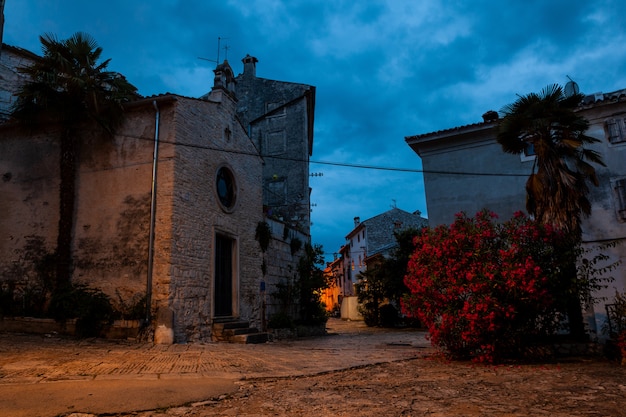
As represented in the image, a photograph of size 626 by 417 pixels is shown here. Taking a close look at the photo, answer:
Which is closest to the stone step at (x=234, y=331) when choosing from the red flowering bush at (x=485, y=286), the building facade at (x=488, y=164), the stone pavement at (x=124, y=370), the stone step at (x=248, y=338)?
the stone step at (x=248, y=338)

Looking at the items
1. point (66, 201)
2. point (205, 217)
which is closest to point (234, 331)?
point (205, 217)

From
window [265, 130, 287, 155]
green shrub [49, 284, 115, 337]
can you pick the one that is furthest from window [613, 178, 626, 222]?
window [265, 130, 287, 155]

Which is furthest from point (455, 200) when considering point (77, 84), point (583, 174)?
point (77, 84)

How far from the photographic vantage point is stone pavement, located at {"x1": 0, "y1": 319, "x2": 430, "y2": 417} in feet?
13.3

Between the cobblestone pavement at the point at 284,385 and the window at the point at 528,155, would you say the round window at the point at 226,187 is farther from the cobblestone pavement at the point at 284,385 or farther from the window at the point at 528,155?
the window at the point at 528,155

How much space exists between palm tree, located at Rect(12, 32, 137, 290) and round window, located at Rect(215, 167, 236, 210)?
3082mm

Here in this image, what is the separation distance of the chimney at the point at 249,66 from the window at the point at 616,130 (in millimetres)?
16914

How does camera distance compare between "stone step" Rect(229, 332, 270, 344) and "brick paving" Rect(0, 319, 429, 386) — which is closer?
"brick paving" Rect(0, 319, 429, 386)

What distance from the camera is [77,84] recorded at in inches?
394

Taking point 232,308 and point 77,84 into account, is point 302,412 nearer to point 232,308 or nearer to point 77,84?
point 232,308

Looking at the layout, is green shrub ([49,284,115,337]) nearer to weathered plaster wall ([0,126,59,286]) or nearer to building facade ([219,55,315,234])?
weathered plaster wall ([0,126,59,286])

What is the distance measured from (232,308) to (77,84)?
7.17 m

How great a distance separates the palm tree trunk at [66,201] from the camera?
10.2 m

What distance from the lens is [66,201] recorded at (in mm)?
10523
